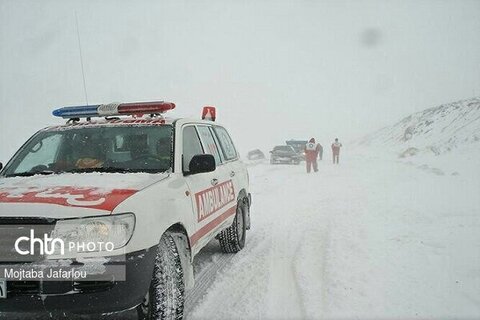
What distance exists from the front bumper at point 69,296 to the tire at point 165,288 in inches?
11.9

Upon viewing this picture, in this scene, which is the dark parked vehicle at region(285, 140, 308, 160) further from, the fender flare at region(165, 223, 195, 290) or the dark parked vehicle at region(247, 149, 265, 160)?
the fender flare at region(165, 223, 195, 290)

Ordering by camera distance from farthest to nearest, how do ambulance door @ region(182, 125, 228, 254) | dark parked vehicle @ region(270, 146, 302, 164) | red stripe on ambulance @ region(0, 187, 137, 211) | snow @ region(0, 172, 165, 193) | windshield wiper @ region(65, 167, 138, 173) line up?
dark parked vehicle @ region(270, 146, 302, 164) → ambulance door @ region(182, 125, 228, 254) → windshield wiper @ region(65, 167, 138, 173) → snow @ region(0, 172, 165, 193) → red stripe on ambulance @ region(0, 187, 137, 211)

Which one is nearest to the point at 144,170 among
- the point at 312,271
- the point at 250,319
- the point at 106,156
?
the point at 106,156

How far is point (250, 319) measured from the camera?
3.34 metres

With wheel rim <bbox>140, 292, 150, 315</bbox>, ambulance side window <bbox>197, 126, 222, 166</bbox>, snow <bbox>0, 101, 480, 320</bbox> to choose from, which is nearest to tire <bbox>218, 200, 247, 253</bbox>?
snow <bbox>0, 101, 480, 320</bbox>

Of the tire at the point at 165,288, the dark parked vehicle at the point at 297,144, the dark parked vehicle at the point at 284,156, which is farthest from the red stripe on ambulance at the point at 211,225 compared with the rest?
the dark parked vehicle at the point at 297,144

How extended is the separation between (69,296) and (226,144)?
379cm

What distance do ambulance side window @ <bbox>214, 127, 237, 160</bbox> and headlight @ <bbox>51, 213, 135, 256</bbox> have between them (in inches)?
122

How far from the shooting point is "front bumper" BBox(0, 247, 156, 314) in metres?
2.32

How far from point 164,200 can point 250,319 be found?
1.35 metres

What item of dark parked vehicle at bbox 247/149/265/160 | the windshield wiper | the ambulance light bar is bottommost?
dark parked vehicle at bbox 247/149/265/160

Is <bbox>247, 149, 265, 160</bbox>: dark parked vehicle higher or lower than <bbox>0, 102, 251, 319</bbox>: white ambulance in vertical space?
lower

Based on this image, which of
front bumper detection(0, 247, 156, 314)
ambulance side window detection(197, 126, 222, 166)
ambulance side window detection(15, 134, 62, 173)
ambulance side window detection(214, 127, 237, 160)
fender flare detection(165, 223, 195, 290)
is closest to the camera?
front bumper detection(0, 247, 156, 314)

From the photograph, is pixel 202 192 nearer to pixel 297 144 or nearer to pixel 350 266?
pixel 350 266
